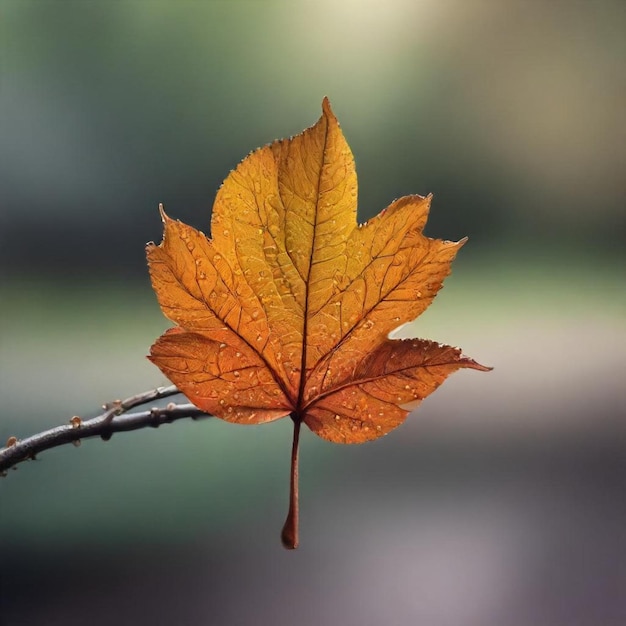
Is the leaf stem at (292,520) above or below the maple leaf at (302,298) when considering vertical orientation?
below

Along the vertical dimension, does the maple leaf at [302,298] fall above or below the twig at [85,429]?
above

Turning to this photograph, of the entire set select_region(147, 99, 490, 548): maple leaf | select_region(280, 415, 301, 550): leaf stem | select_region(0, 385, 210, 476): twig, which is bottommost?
select_region(280, 415, 301, 550): leaf stem

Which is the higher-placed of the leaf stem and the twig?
the twig

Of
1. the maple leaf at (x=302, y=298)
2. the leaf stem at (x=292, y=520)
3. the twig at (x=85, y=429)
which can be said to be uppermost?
the maple leaf at (x=302, y=298)
